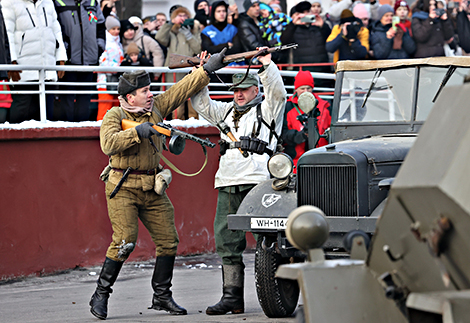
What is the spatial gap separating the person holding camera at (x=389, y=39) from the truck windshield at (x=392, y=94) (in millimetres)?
6152

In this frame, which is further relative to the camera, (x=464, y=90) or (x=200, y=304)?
(x=200, y=304)

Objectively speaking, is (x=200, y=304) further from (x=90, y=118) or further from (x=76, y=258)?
(x=90, y=118)

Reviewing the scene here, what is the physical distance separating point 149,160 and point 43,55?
3550 millimetres

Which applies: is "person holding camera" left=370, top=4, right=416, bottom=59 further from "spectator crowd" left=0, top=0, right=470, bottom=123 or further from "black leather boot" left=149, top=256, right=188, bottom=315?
"black leather boot" left=149, top=256, right=188, bottom=315

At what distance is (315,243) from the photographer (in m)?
3.76

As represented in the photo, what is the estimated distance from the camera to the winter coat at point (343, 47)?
500 inches

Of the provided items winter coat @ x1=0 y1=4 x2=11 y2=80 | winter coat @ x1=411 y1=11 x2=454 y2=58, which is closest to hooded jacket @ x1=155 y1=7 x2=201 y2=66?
winter coat @ x1=0 y1=4 x2=11 y2=80

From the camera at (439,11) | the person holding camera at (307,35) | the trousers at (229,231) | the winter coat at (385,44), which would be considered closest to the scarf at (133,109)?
the trousers at (229,231)

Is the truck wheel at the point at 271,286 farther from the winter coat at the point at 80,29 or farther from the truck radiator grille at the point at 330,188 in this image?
the winter coat at the point at 80,29

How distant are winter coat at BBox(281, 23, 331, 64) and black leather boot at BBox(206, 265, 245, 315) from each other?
20.3 feet

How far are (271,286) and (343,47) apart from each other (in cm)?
723

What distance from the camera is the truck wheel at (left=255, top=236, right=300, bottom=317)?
21.1 ft

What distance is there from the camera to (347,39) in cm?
1290

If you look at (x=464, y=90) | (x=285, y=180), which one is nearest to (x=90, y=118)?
(x=285, y=180)
